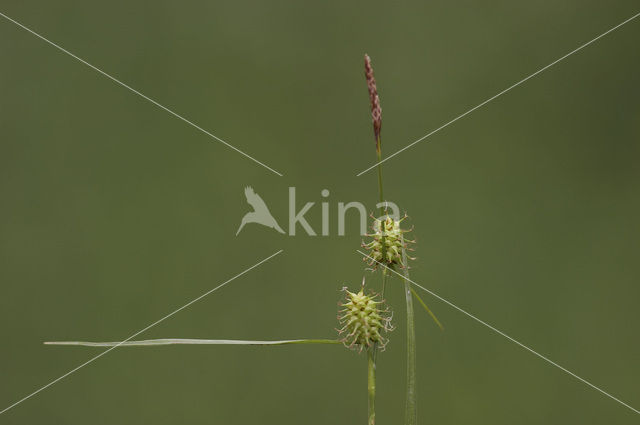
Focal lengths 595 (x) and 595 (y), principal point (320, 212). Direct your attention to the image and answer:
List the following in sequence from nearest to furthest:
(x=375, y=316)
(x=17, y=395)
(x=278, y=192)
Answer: (x=375, y=316) → (x=17, y=395) → (x=278, y=192)

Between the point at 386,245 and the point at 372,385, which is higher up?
the point at 386,245

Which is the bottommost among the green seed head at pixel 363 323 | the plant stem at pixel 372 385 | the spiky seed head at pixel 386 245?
the plant stem at pixel 372 385

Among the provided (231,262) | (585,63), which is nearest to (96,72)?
(231,262)

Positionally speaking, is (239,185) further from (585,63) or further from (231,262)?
(585,63)

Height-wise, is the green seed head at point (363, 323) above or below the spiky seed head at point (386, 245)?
below

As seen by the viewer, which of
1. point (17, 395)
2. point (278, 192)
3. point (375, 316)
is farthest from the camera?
point (278, 192)
